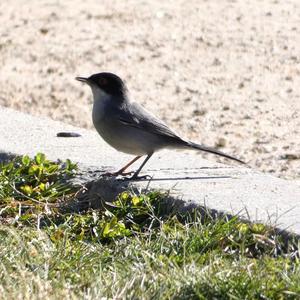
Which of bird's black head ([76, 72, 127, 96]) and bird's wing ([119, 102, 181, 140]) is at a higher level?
bird's black head ([76, 72, 127, 96])

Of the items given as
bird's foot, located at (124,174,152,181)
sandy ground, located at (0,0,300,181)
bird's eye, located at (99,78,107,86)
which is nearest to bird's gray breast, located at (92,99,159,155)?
bird's foot, located at (124,174,152,181)

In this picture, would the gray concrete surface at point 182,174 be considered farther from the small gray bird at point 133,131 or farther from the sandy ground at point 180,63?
the sandy ground at point 180,63

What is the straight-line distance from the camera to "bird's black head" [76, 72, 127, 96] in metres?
7.34

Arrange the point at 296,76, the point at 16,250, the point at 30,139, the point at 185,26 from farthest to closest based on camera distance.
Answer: the point at 185,26 → the point at 296,76 → the point at 30,139 → the point at 16,250

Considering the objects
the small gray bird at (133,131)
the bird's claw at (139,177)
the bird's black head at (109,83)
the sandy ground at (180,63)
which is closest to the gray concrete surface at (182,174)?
the bird's claw at (139,177)

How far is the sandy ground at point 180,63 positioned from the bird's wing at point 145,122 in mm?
1154

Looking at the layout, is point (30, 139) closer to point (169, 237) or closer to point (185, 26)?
point (169, 237)

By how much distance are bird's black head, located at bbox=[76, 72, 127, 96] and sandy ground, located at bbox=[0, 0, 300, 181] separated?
1.28 m

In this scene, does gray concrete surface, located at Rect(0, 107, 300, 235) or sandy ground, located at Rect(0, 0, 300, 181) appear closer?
gray concrete surface, located at Rect(0, 107, 300, 235)

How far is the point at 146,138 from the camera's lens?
277 inches

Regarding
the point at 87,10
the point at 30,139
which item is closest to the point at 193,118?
the point at 30,139

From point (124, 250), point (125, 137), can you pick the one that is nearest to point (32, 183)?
point (125, 137)

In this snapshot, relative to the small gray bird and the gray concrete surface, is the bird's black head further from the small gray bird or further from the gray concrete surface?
the gray concrete surface

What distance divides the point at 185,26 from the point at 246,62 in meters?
1.28
